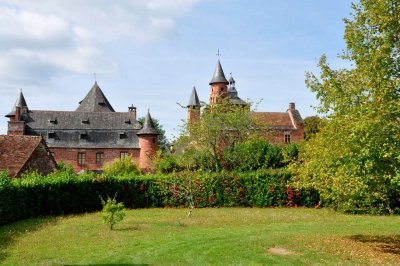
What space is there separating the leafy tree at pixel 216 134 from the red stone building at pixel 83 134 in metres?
18.1

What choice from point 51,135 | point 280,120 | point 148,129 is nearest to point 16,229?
point 148,129

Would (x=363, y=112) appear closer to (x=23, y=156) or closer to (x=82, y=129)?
(x=23, y=156)

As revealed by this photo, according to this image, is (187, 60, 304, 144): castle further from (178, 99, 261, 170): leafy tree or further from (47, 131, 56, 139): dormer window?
(178, 99, 261, 170): leafy tree

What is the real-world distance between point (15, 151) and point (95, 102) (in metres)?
36.7

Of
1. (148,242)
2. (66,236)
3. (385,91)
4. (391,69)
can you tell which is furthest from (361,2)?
(66,236)

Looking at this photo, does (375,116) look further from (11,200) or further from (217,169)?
(217,169)

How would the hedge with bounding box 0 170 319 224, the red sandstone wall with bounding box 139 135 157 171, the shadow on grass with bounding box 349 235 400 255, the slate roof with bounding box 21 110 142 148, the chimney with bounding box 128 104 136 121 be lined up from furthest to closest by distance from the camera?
the chimney with bounding box 128 104 136 121, the slate roof with bounding box 21 110 142 148, the red sandstone wall with bounding box 139 135 157 171, the hedge with bounding box 0 170 319 224, the shadow on grass with bounding box 349 235 400 255

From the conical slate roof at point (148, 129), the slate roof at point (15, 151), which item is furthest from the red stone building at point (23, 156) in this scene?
the conical slate roof at point (148, 129)

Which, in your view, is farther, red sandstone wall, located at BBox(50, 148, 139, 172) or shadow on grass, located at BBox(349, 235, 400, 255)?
red sandstone wall, located at BBox(50, 148, 139, 172)

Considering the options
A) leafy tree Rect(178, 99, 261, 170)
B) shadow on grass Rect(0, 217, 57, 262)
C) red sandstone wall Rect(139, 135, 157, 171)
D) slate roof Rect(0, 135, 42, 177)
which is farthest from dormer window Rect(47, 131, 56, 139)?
shadow on grass Rect(0, 217, 57, 262)

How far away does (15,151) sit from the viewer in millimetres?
29234

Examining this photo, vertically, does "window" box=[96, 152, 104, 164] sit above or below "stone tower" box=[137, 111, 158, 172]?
below

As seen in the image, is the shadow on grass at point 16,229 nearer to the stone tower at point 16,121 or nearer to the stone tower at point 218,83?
the stone tower at point 16,121

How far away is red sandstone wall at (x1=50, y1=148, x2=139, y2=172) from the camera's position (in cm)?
5750
